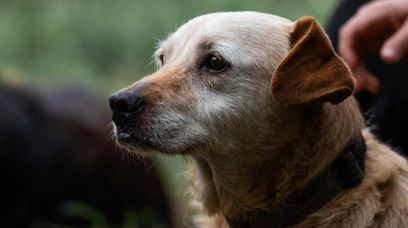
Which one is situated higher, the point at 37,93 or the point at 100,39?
the point at 37,93

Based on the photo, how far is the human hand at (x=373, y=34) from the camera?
4.16m

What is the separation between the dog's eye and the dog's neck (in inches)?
13.0

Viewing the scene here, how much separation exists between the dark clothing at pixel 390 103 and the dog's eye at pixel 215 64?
1298 millimetres

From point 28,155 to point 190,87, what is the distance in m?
4.03

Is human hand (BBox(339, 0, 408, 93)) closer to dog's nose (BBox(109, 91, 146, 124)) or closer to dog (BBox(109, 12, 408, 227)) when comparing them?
dog (BBox(109, 12, 408, 227))

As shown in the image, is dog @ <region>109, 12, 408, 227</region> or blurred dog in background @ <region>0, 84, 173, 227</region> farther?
blurred dog in background @ <region>0, 84, 173, 227</region>

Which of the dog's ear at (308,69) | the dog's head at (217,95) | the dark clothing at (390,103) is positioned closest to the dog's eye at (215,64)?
the dog's head at (217,95)

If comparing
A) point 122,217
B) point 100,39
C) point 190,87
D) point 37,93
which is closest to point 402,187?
point 190,87

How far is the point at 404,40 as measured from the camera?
159 inches

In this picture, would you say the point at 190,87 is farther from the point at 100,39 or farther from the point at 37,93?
the point at 100,39

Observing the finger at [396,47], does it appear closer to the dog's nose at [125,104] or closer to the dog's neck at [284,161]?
the dog's neck at [284,161]

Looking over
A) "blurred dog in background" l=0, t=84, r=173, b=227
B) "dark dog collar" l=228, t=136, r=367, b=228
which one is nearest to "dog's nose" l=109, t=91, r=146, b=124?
"dark dog collar" l=228, t=136, r=367, b=228

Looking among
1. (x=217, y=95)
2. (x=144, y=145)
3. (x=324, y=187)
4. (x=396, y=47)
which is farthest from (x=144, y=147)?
(x=396, y=47)

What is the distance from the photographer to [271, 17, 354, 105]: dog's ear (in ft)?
10.6
